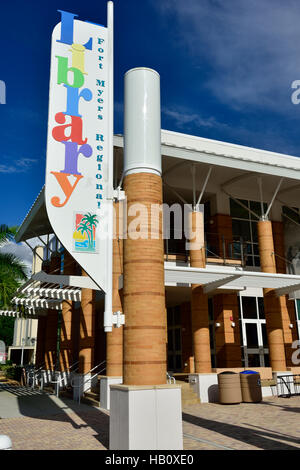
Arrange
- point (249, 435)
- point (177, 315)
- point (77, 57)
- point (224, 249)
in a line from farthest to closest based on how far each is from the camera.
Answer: point (177, 315) → point (224, 249) → point (249, 435) → point (77, 57)

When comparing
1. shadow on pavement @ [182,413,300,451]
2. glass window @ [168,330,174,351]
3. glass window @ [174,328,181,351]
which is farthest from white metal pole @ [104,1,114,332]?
glass window @ [168,330,174,351]

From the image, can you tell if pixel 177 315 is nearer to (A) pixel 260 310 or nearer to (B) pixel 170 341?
(B) pixel 170 341

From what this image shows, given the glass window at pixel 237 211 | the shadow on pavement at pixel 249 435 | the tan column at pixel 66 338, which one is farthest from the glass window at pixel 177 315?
the shadow on pavement at pixel 249 435

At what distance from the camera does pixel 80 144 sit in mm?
9195

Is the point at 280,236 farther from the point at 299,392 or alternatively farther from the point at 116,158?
the point at 116,158

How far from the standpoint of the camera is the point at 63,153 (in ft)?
29.6

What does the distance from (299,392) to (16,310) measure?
1544cm

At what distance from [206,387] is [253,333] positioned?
6.63 metres

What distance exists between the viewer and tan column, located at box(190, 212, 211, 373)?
1717 centimetres

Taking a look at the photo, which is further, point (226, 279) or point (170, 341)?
point (170, 341)

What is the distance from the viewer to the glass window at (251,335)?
72.6 ft

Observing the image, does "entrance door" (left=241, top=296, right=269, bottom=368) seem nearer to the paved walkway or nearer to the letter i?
the paved walkway

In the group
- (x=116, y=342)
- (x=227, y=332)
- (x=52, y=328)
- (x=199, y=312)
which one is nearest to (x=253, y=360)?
(x=227, y=332)

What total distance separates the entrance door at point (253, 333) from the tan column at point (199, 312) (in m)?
5.32
